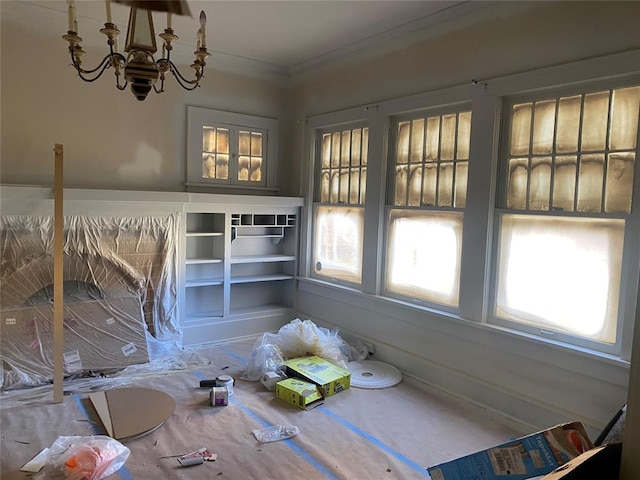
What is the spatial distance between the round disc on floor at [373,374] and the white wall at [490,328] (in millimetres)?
109

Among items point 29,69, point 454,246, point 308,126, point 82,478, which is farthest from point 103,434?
point 308,126

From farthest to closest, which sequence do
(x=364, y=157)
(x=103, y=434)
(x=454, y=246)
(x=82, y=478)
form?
(x=364, y=157)
(x=454, y=246)
(x=103, y=434)
(x=82, y=478)

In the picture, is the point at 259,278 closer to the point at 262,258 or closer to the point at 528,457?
the point at 262,258

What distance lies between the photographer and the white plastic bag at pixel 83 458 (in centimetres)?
233

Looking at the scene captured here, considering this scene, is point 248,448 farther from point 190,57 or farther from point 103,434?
point 190,57

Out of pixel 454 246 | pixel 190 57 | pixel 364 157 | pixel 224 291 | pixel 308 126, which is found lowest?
pixel 224 291

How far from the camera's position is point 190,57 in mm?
4594

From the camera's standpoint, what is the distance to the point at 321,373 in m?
3.65

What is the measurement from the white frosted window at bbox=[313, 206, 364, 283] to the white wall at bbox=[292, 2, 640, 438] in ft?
0.87

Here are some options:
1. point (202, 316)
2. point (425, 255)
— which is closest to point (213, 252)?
point (202, 316)

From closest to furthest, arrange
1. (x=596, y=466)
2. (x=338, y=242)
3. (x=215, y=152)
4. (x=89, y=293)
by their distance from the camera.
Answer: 1. (x=596, y=466)
2. (x=89, y=293)
3. (x=338, y=242)
4. (x=215, y=152)

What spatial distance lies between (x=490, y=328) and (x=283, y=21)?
2.95 metres

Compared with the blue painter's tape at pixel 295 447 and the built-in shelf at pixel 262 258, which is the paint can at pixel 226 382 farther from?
the built-in shelf at pixel 262 258

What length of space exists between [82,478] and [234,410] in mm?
1104
